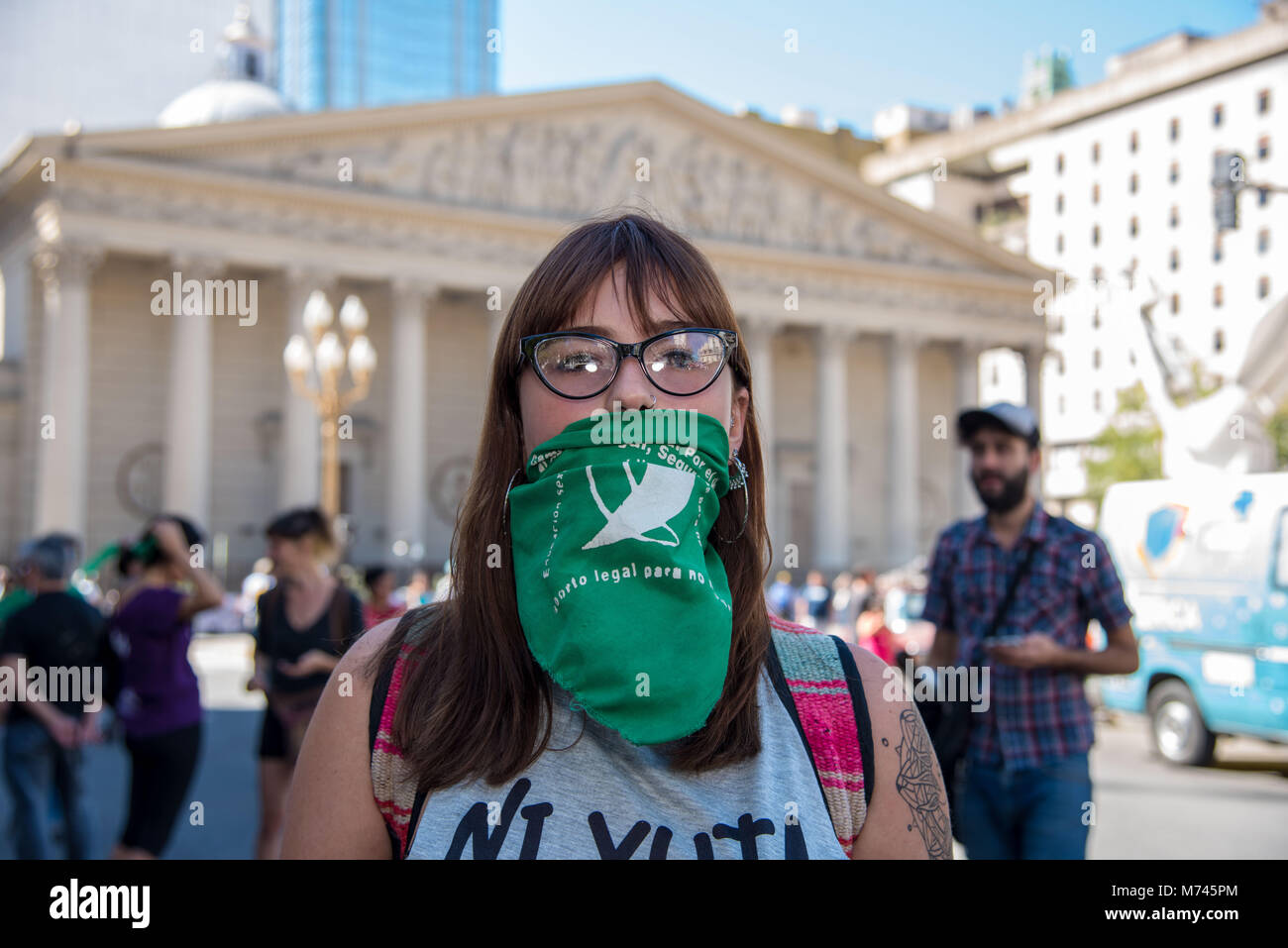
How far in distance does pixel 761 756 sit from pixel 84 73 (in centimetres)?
5517

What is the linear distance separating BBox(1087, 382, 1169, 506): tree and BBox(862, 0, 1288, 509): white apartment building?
270 centimetres

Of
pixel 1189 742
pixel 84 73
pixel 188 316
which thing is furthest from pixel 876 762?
pixel 84 73

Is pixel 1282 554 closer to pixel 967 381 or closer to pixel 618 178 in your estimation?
pixel 618 178

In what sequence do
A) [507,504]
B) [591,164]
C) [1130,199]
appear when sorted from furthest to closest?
[591,164] → [1130,199] → [507,504]

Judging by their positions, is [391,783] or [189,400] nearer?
[391,783]

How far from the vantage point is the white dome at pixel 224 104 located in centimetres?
3978

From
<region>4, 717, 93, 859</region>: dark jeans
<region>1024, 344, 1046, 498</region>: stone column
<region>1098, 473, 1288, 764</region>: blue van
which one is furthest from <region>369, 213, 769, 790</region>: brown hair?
<region>1024, 344, 1046, 498</region>: stone column

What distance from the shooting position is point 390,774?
1.59 meters

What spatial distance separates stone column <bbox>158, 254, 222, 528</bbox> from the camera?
105ft

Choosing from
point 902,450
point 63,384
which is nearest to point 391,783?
point 63,384

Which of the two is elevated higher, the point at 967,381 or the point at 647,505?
the point at 967,381

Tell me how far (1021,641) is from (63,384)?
3132cm

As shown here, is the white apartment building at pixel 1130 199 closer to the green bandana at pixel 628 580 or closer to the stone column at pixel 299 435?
the green bandana at pixel 628 580
